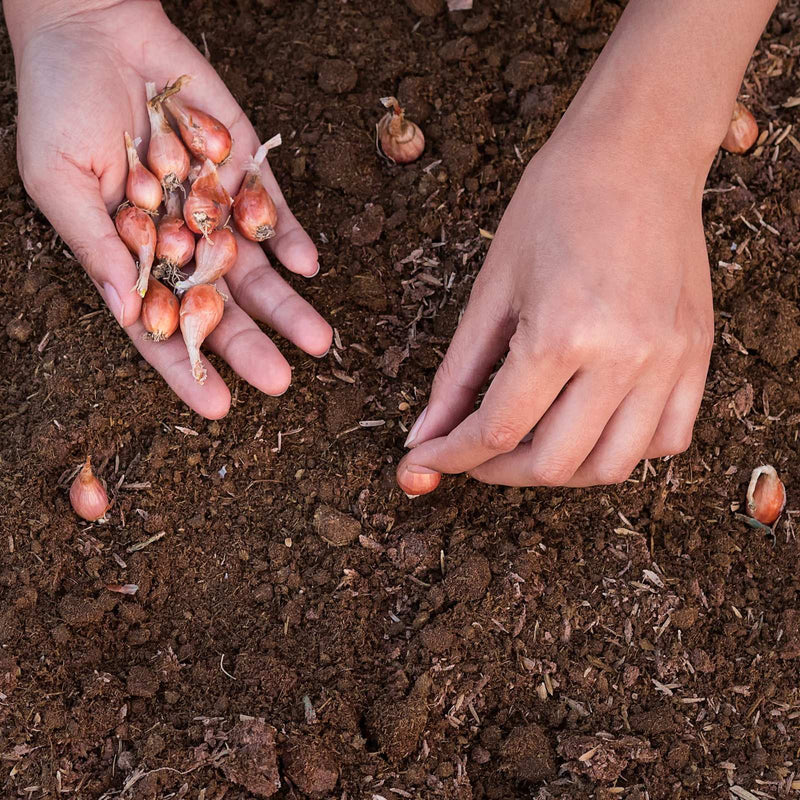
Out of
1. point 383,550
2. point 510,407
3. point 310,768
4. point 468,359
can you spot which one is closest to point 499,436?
point 510,407

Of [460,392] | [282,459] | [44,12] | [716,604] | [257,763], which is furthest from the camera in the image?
[44,12]

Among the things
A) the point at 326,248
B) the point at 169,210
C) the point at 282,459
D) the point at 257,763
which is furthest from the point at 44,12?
the point at 257,763

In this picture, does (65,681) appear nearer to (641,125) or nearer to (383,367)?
(383,367)

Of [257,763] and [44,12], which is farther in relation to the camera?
[44,12]

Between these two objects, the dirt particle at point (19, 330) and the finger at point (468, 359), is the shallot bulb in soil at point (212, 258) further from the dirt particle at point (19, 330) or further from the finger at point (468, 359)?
the finger at point (468, 359)

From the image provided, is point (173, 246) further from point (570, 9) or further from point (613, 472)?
point (570, 9)

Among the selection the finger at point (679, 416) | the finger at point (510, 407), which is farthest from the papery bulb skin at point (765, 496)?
the finger at point (510, 407)

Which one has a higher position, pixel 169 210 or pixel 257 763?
pixel 169 210
